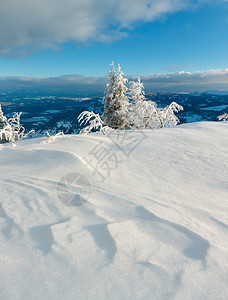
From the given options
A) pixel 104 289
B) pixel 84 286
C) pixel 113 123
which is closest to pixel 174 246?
pixel 104 289

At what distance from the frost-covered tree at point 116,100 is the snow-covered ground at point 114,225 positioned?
15.3 meters

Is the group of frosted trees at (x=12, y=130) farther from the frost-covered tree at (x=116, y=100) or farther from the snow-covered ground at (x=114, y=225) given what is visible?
the frost-covered tree at (x=116, y=100)

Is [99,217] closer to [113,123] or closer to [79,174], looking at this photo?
[79,174]

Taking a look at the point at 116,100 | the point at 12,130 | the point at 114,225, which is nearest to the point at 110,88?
the point at 116,100

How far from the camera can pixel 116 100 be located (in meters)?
18.3

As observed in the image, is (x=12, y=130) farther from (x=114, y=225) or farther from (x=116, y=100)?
(x=114, y=225)

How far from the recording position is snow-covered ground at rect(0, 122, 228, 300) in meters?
1.32

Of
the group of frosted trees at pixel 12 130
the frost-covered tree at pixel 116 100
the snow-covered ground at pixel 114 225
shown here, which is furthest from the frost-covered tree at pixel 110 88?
the snow-covered ground at pixel 114 225

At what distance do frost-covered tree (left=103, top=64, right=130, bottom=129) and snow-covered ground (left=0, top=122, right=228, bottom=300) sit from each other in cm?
1532

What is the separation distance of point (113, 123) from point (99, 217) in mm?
17514

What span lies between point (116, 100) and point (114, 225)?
17752 mm

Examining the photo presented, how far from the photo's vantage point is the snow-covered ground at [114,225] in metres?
1.32

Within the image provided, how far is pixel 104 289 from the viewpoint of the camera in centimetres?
127

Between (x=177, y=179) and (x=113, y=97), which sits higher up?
(x=113, y=97)
